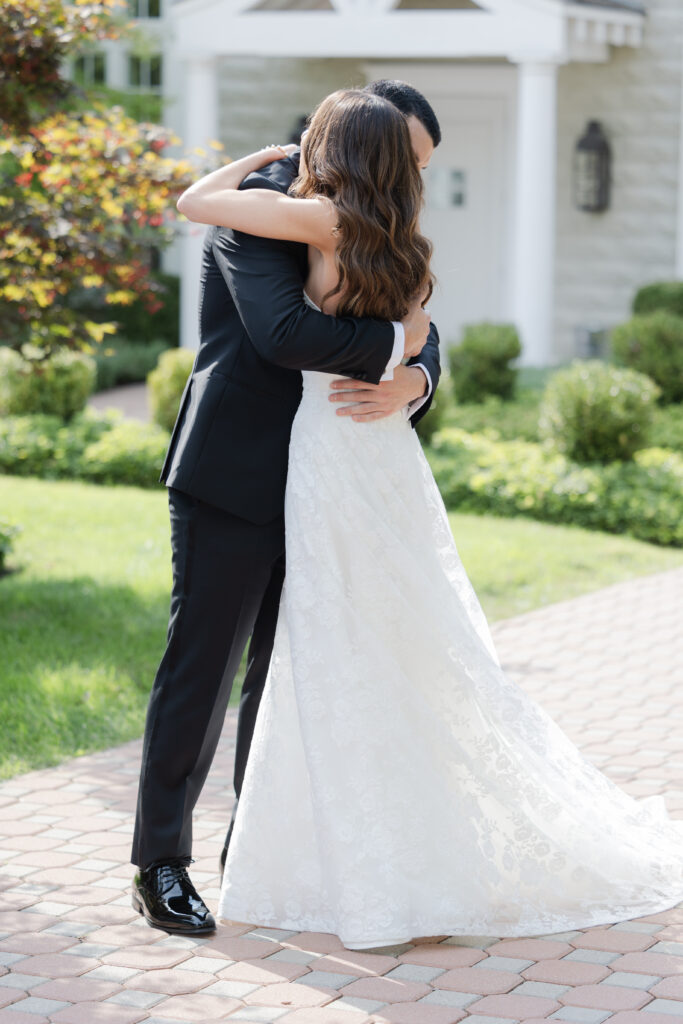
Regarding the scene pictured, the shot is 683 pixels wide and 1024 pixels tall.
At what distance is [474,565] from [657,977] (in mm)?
4847

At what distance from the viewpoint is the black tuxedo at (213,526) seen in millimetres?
3367

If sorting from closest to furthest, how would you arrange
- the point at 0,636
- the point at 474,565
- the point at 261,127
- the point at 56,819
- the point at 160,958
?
the point at 160,958, the point at 56,819, the point at 0,636, the point at 474,565, the point at 261,127

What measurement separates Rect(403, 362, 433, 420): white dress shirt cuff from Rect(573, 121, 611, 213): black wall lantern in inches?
491

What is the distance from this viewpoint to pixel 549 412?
1028 centimetres

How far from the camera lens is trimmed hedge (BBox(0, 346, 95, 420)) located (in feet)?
39.1

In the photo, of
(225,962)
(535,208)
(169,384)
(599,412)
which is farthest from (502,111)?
(225,962)

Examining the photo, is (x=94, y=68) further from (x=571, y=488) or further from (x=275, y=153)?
(x=275, y=153)

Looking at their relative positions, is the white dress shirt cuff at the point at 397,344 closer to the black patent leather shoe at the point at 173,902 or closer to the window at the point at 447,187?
the black patent leather shoe at the point at 173,902

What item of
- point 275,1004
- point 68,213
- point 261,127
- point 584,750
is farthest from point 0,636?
point 261,127

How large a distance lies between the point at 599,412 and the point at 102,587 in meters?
3.99

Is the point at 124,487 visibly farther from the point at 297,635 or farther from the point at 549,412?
the point at 297,635

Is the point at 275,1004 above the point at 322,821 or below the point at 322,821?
below

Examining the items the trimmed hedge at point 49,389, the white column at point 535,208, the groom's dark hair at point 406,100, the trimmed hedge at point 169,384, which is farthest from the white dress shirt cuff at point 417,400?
the white column at point 535,208

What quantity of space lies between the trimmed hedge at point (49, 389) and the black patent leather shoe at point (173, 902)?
871 centimetres
